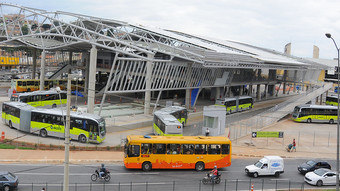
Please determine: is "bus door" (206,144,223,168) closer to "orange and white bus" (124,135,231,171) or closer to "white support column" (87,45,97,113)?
"orange and white bus" (124,135,231,171)

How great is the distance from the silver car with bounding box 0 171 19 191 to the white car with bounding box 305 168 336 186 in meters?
19.2

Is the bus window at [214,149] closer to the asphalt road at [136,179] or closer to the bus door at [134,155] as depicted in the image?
the asphalt road at [136,179]

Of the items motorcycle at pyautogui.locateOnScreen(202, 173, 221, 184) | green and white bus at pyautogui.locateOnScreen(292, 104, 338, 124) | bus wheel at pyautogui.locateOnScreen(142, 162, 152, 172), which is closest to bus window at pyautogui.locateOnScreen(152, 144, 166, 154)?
bus wheel at pyautogui.locateOnScreen(142, 162, 152, 172)

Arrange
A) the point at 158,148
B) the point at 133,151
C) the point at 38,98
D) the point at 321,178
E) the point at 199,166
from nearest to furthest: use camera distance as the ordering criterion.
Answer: the point at 321,178
the point at 133,151
the point at 158,148
the point at 199,166
the point at 38,98

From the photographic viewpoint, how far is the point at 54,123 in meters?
33.5

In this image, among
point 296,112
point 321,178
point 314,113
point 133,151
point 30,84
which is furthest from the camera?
point 30,84

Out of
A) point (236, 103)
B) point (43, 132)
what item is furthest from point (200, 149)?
point (236, 103)

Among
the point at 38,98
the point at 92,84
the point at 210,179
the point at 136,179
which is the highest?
the point at 92,84

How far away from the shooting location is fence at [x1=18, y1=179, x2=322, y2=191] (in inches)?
822

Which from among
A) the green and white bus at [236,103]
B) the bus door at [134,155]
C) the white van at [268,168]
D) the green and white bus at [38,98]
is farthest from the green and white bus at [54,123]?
the green and white bus at [236,103]

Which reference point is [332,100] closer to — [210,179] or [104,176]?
[210,179]

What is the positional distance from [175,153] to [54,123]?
14079 mm

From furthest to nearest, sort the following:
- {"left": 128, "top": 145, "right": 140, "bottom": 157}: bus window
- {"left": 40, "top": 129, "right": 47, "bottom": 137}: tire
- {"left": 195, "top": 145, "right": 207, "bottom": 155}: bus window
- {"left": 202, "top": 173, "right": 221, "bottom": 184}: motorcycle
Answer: {"left": 40, "top": 129, "right": 47, "bottom": 137}: tire → {"left": 195, "top": 145, "right": 207, "bottom": 155}: bus window → {"left": 128, "top": 145, "right": 140, "bottom": 157}: bus window → {"left": 202, "top": 173, "right": 221, "bottom": 184}: motorcycle

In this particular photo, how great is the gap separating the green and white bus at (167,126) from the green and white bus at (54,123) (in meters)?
5.63
